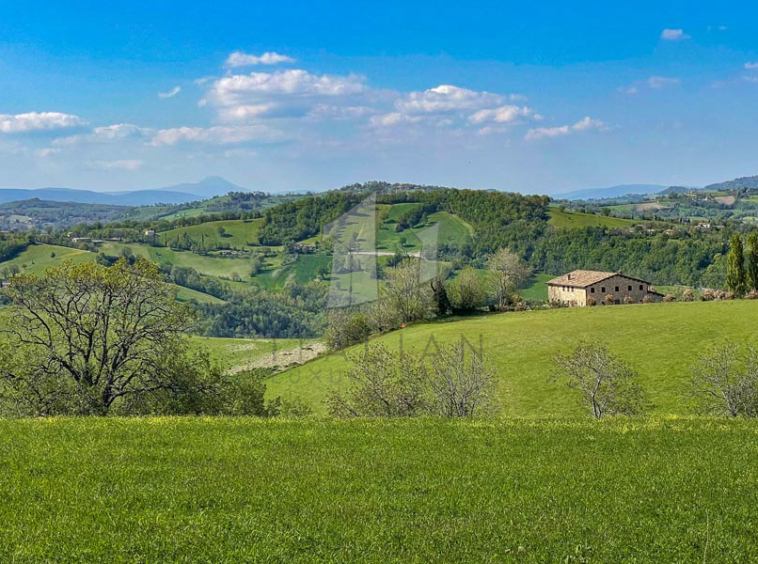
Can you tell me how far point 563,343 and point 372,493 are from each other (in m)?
52.4

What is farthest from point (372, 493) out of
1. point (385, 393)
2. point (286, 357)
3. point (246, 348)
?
point (246, 348)

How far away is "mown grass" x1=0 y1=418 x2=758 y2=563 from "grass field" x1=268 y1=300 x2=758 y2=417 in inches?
1169

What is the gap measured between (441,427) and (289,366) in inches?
2692

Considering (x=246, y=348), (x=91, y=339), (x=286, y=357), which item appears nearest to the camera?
(x=91, y=339)

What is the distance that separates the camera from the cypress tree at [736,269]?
81.1m

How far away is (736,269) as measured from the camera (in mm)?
81688

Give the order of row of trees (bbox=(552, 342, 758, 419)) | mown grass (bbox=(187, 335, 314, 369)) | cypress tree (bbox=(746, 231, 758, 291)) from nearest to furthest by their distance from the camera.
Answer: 1. row of trees (bbox=(552, 342, 758, 419))
2. cypress tree (bbox=(746, 231, 758, 291))
3. mown grass (bbox=(187, 335, 314, 369))

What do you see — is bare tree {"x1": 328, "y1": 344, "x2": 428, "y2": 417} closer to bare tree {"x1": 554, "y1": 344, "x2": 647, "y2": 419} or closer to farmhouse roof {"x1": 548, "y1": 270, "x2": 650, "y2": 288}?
bare tree {"x1": 554, "y1": 344, "x2": 647, "y2": 419}

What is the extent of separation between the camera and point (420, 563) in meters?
9.44

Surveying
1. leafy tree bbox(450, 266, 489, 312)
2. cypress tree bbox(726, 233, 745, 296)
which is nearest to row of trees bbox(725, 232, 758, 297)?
cypress tree bbox(726, 233, 745, 296)

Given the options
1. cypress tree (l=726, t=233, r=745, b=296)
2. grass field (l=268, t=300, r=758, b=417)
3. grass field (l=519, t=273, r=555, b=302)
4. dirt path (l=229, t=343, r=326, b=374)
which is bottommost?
dirt path (l=229, t=343, r=326, b=374)

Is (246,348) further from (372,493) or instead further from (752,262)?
(372,493)

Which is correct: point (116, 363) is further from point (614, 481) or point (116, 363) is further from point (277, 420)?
point (614, 481)

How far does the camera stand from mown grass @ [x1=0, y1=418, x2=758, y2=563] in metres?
9.90
